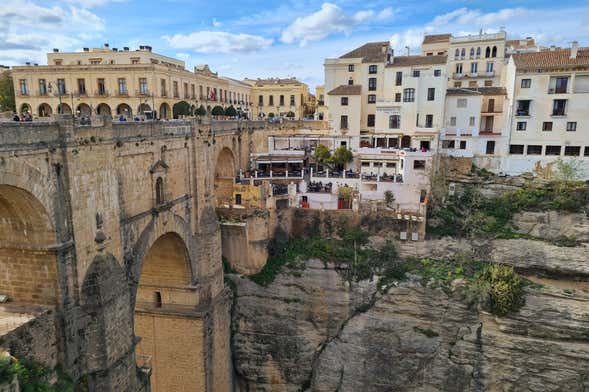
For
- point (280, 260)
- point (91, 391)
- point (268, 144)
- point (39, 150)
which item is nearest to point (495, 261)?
point (280, 260)

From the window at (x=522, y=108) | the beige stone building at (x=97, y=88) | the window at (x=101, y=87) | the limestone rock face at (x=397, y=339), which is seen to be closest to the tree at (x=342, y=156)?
the limestone rock face at (x=397, y=339)

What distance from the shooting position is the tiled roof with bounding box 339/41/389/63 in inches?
1332

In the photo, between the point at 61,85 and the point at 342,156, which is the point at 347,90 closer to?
the point at 342,156

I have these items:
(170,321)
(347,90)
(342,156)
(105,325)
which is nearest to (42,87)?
(170,321)

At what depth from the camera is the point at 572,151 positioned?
94.7 feet

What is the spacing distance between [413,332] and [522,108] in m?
18.1

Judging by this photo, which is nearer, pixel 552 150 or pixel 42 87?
pixel 552 150

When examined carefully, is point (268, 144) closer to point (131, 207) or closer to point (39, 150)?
point (131, 207)

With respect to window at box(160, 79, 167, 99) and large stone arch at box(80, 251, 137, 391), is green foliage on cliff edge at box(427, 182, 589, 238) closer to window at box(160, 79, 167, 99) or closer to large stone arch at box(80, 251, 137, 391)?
large stone arch at box(80, 251, 137, 391)

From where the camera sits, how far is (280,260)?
23859mm

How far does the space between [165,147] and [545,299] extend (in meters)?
19.3

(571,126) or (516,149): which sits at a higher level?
(571,126)

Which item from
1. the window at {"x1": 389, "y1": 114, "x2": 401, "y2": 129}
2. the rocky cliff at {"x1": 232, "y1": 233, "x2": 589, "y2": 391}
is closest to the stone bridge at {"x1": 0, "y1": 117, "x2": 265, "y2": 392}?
the rocky cliff at {"x1": 232, "y1": 233, "x2": 589, "y2": 391}

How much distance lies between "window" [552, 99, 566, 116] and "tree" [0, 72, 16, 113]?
3945cm
